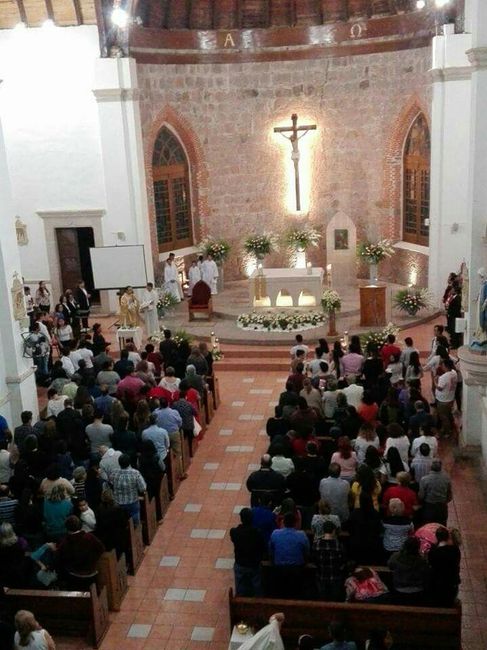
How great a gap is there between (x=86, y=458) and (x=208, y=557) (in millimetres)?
2191

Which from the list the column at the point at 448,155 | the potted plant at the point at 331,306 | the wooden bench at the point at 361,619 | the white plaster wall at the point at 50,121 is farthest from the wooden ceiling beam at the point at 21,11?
the wooden bench at the point at 361,619

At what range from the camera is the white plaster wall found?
66.7 ft

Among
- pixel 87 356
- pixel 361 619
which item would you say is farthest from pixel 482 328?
pixel 87 356

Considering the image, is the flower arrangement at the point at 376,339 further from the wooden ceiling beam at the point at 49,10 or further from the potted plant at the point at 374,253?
the wooden ceiling beam at the point at 49,10

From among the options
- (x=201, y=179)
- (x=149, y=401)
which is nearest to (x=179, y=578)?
(x=149, y=401)

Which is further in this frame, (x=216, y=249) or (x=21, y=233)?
(x=216, y=249)

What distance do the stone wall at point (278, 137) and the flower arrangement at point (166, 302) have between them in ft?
8.48

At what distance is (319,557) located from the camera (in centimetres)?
840

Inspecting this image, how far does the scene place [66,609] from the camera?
879cm

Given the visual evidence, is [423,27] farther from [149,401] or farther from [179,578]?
[179,578]

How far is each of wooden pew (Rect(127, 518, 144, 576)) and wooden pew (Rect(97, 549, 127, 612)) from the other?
0.36 metres

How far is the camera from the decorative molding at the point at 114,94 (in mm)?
20156

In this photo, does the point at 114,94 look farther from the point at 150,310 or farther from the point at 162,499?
the point at 162,499

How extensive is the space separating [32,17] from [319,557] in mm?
16572
